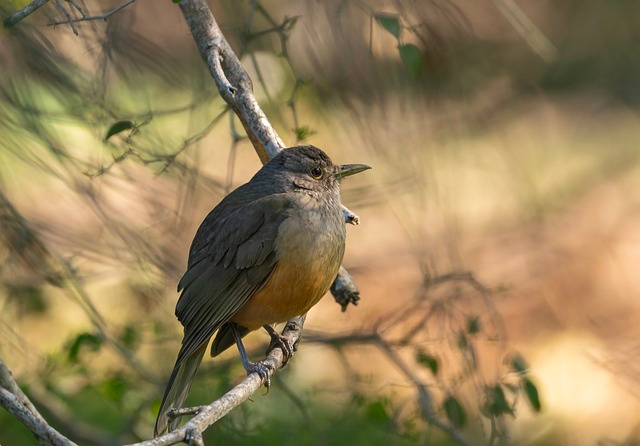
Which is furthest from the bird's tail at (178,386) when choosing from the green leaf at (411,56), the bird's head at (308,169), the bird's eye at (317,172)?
the green leaf at (411,56)

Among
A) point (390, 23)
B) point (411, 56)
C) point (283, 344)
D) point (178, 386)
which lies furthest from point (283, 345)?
point (390, 23)

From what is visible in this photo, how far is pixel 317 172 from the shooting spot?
5.04 metres

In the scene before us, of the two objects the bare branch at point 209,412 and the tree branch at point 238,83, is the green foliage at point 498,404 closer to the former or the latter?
the tree branch at point 238,83

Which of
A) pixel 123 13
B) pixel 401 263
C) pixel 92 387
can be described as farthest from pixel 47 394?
pixel 401 263

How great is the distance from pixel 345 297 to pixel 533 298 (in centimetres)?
605

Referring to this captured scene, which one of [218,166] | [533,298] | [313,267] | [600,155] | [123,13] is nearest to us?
[313,267]

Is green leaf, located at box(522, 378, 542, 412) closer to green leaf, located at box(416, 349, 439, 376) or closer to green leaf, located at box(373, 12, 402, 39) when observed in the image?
green leaf, located at box(416, 349, 439, 376)

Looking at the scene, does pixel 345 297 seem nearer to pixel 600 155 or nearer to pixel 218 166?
pixel 218 166

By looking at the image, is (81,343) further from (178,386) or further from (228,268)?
(228,268)

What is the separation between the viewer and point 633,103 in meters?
12.3

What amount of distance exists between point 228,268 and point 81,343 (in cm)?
157

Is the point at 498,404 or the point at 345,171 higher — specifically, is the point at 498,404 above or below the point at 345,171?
below

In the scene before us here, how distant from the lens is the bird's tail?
4523 millimetres

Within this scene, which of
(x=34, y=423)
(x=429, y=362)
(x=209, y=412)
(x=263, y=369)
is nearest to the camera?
(x=34, y=423)
